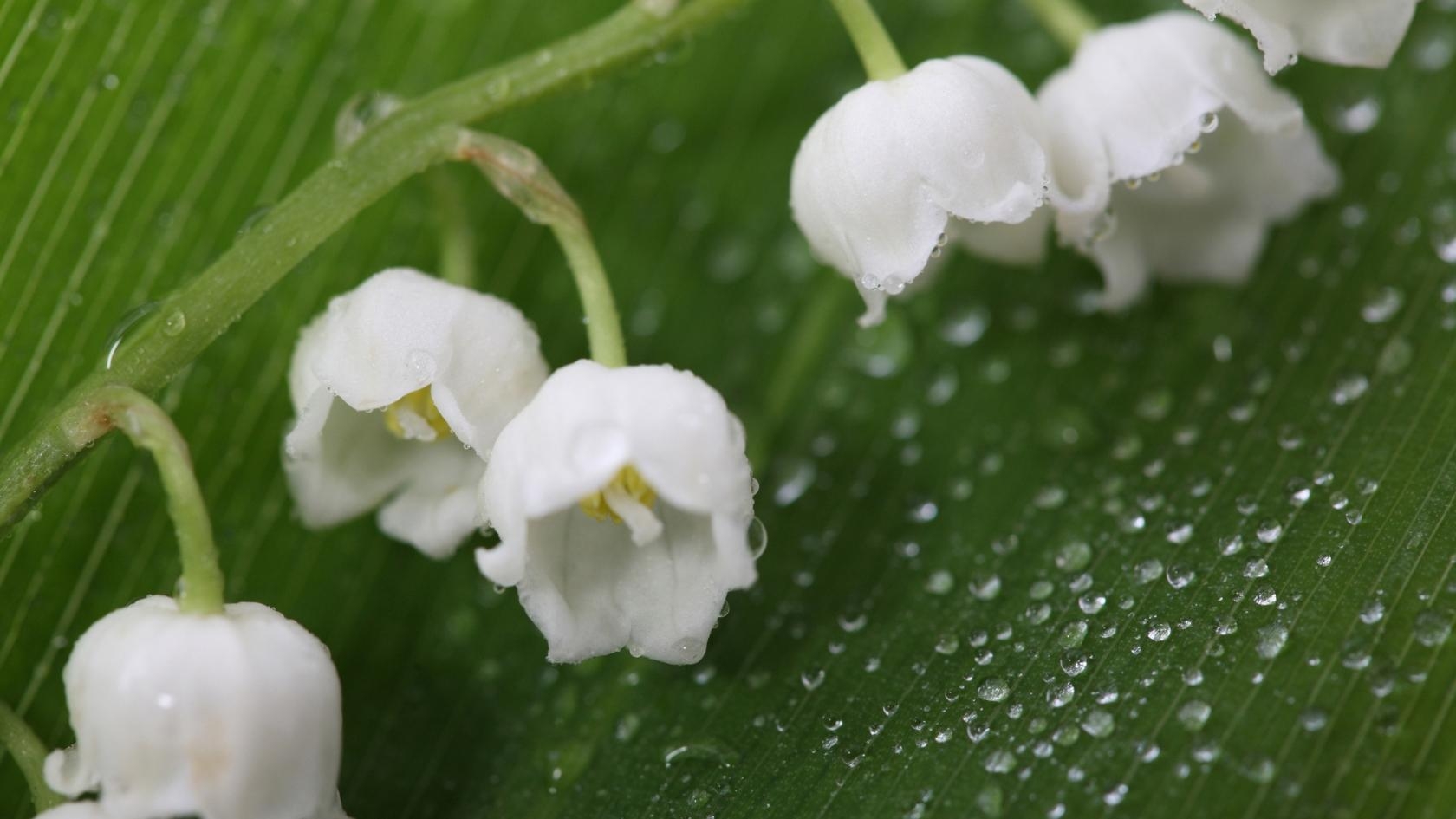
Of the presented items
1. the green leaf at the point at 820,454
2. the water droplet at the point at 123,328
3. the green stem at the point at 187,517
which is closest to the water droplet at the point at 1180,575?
the green leaf at the point at 820,454

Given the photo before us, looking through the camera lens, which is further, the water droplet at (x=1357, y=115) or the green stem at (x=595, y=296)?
the water droplet at (x=1357, y=115)

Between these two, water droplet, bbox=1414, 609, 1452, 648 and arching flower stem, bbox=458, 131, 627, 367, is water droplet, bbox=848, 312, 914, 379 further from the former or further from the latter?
water droplet, bbox=1414, 609, 1452, 648

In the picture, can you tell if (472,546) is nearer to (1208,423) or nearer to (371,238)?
(371,238)

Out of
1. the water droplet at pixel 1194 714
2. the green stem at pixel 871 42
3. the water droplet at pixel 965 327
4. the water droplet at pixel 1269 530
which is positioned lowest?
the water droplet at pixel 1194 714

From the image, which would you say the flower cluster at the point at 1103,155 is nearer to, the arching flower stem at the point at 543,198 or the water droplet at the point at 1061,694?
the arching flower stem at the point at 543,198

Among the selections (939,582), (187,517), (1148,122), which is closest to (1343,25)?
(1148,122)

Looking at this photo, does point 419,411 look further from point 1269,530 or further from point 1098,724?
point 1269,530
